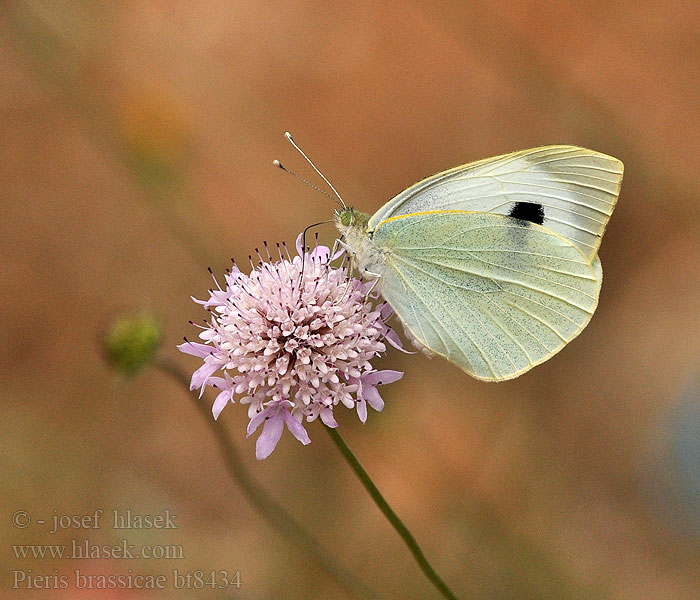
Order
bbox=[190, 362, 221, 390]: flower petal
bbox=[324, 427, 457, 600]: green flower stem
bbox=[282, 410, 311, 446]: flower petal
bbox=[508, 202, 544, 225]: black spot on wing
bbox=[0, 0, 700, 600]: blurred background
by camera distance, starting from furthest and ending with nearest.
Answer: bbox=[0, 0, 700, 600]: blurred background → bbox=[508, 202, 544, 225]: black spot on wing → bbox=[190, 362, 221, 390]: flower petal → bbox=[282, 410, 311, 446]: flower petal → bbox=[324, 427, 457, 600]: green flower stem

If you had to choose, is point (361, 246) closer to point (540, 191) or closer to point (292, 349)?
point (292, 349)

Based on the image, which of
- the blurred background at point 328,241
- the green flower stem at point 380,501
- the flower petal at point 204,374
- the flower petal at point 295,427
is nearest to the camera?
the green flower stem at point 380,501

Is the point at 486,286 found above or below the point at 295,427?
below

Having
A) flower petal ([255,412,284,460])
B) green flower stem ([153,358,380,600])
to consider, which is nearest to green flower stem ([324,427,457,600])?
flower petal ([255,412,284,460])

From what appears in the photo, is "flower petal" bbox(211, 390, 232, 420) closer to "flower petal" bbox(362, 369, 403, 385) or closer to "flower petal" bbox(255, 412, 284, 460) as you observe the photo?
"flower petal" bbox(255, 412, 284, 460)

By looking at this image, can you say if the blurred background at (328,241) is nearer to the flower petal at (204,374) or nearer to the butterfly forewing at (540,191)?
the flower petal at (204,374)

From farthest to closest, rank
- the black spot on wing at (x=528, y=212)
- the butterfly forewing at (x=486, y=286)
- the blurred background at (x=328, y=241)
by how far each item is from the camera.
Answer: the blurred background at (x=328, y=241) < the black spot on wing at (x=528, y=212) < the butterfly forewing at (x=486, y=286)

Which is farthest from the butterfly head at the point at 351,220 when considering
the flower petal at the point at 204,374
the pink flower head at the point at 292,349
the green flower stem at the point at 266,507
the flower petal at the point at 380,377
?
the green flower stem at the point at 266,507

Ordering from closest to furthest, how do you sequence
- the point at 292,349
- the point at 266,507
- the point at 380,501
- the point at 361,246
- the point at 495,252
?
the point at 380,501
the point at 292,349
the point at 361,246
the point at 495,252
the point at 266,507

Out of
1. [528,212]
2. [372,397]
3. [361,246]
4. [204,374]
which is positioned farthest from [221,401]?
[528,212]
